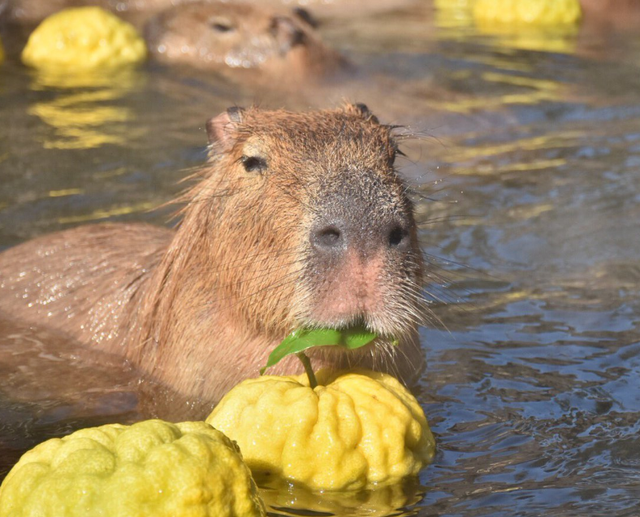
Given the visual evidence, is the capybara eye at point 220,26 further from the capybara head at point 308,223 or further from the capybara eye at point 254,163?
the capybara eye at point 254,163

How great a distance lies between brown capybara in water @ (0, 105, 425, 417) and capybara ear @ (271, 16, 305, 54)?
5.07 meters

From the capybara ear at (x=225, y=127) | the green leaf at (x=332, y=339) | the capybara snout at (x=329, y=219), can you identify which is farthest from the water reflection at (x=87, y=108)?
the green leaf at (x=332, y=339)

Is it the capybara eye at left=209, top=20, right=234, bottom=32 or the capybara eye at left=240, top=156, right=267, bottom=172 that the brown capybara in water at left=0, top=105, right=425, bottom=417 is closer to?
the capybara eye at left=240, top=156, right=267, bottom=172

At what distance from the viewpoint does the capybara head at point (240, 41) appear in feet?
31.6

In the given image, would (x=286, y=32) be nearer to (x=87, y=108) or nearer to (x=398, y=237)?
(x=87, y=108)

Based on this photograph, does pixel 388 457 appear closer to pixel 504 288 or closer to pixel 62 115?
pixel 504 288

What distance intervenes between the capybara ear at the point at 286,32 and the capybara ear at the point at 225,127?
18.2 feet

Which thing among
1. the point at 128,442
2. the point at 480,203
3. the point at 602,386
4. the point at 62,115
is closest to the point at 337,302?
the point at 128,442

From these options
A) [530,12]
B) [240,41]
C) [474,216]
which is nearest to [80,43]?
[240,41]

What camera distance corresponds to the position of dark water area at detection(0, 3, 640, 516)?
12.0 feet

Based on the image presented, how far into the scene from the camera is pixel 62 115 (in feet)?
26.6

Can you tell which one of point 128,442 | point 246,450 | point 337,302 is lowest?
point 246,450

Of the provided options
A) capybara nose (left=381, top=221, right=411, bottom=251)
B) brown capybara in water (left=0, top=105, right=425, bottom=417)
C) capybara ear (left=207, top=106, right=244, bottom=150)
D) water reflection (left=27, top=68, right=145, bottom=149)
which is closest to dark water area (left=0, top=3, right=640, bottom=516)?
water reflection (left=27, top=68, right=145, bottom=149)

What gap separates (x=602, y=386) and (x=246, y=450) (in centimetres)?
168
